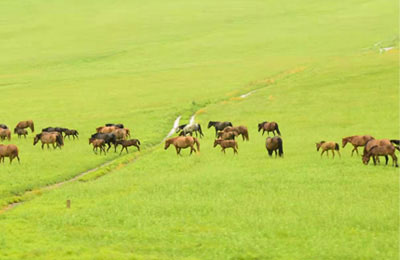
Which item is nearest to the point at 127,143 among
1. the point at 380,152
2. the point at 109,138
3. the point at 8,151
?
the point at 109,138

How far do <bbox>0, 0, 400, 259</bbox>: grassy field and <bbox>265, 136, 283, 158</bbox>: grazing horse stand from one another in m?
0.95

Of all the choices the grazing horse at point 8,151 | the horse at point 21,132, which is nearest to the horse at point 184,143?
the grazing horse at point 8,151

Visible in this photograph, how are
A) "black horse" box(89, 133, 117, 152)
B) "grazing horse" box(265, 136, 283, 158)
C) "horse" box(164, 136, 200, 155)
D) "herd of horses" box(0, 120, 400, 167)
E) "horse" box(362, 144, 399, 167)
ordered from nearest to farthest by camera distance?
"horse" box(362, 144, 399, 167) < "herd of horses" box(0, 120, 400, 167) < "grazing horse" box(265, 136, 283, 158) < "horse" box(164, 136, 200, 155) < "black horse" box(89, 133, 117, 152)

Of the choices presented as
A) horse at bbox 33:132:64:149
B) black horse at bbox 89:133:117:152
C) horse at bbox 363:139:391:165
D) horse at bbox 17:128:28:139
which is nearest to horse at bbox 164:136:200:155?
black horse at bbox 89:133:117:152

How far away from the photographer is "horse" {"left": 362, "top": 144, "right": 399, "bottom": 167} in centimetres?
3466

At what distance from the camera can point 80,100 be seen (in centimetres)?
7312

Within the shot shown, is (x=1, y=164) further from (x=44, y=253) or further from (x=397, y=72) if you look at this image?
(x=397, y=72)

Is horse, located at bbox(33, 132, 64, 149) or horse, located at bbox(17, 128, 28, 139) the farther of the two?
horse, located at bbox(17, 128, 28, 139)

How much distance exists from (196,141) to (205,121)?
16551 millimetres

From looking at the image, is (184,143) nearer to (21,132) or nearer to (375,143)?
(375,143)

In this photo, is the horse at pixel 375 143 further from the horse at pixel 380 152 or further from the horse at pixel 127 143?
the horse at pixel 127 143

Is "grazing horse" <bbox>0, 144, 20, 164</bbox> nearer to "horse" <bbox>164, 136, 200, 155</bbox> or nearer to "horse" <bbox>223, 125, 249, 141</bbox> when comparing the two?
"horse" <bbox>164, 136, 200, 155</bbox>

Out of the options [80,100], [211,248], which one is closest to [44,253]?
[211,248]

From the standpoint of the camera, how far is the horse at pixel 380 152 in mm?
34656
